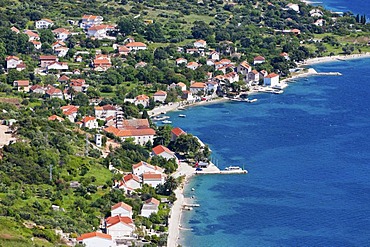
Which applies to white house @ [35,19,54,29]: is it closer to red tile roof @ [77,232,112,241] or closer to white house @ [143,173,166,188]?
white house @ [143,173,166,188]

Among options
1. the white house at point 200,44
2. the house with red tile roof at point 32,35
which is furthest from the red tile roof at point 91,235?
the white house at point 200,44

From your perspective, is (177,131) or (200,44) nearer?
(177,131)

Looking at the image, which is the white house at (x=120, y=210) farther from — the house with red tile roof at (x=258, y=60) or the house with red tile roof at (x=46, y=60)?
the house with red tile roof at (x=258, y=60)

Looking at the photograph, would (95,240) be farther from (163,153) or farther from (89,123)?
(89,123)

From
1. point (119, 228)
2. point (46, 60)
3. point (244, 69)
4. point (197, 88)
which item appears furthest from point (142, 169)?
point (244, 69)

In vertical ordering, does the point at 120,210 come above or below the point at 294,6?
above

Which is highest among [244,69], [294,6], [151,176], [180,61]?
[151,176]

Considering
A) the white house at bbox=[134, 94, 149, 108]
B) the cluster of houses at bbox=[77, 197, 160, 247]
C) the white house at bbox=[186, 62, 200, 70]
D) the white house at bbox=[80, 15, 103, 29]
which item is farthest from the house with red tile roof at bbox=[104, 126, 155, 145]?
the white house at bbox=[80, 15, 103, 29]
